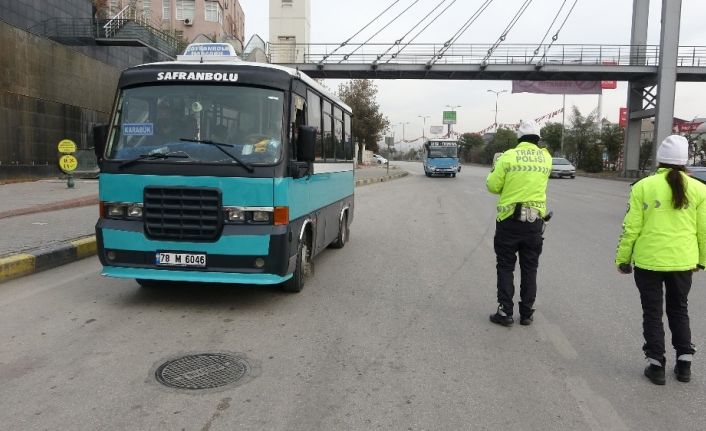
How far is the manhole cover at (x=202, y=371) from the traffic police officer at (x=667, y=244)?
3.00m

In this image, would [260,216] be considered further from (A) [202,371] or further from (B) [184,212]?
(A) [202,371]

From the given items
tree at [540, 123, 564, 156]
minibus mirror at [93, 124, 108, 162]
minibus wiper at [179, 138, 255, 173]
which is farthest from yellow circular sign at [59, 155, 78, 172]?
tree at [540, 123, 564, 156]

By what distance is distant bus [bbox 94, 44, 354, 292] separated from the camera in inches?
217

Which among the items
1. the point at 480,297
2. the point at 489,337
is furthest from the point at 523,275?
the point at 480,297

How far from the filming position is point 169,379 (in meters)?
4.00

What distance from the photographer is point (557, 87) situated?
139 ft

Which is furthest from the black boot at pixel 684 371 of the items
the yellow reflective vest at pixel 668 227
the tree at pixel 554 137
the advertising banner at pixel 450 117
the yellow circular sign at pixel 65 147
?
the advertising banner at pixel 450 117

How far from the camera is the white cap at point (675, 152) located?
409 cm

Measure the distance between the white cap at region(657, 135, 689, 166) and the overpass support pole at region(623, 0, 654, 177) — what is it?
128 feet

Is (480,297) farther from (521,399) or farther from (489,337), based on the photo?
(521,399)

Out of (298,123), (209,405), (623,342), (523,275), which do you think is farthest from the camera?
(298,123)

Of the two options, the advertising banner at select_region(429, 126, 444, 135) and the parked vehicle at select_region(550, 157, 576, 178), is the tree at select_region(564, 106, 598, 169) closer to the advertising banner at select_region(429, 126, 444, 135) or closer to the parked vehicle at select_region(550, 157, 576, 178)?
the parked vehicle at select_region(550, 157, 576, 178)

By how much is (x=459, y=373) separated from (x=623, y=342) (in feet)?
5.80

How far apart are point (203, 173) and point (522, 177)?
301 centimetres
